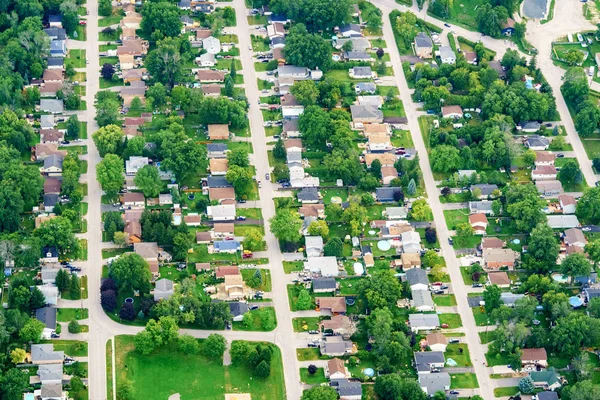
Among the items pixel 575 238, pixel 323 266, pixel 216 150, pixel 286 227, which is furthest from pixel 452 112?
pixel 323 266

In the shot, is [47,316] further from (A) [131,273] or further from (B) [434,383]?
(B) [434,383]

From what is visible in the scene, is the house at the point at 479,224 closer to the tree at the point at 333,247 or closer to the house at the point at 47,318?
the tree at the point at 333,247

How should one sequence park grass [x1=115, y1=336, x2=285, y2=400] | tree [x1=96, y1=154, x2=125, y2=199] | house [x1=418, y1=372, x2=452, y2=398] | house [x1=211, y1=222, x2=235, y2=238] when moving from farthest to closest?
tree [x1=96, y1=154, x2=125, y2=199] → house [x1=211, y1=222, x2=235, y2=238] → house [x1=418, y1=372, x2=452, y2=398] → park grass [x1=115, y1=336, x2=285, y2=400]

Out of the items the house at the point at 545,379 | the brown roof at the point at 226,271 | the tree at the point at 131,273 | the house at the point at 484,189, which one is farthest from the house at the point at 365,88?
the house at the point at 545,379

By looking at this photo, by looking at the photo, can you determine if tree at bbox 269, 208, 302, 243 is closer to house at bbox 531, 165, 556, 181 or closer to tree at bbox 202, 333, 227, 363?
tree at bbox 202, 333, 227, 363

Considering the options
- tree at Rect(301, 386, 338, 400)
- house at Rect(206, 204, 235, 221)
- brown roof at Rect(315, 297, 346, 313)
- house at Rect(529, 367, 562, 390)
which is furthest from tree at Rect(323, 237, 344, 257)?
house at Rect(529, 367, 562, 390)
